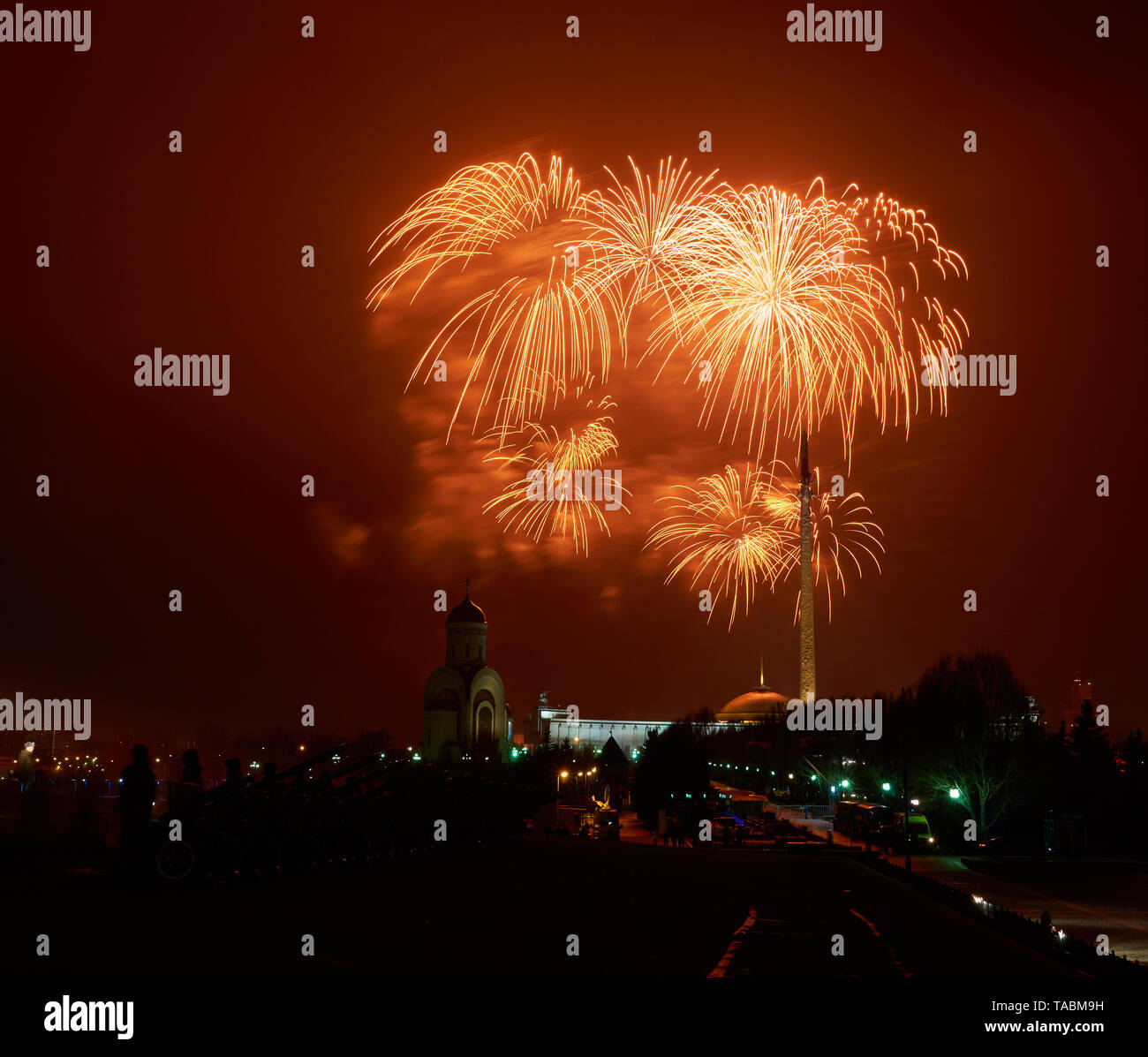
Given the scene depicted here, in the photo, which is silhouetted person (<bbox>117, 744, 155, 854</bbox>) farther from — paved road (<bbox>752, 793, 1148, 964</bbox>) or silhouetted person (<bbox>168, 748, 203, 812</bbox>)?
paved road (<bbox>752, 793, 1148, 964</bbox>)

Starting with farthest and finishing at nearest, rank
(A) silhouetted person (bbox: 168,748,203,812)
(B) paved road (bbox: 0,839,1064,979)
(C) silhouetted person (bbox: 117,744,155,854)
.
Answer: (A) silhouetted person (bbox: 168,748,203,812) → (C) silhouetted person (bbox: 117,744,155,854) → (B) paved road (bbox: 0,839,1064,979)

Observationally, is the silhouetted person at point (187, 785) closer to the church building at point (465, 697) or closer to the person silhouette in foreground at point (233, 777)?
the person silhouette in foreground at point (233, 777)

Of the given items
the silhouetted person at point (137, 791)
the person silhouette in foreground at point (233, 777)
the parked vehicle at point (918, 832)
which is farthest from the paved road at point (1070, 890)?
the silhouetted person at point (137, 791)

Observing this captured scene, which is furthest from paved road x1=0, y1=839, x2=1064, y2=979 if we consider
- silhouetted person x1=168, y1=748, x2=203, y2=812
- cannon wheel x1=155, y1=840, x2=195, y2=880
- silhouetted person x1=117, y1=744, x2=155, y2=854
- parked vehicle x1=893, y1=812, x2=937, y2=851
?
parked vehicle x1=893, y1=812, x2=937, y2=851

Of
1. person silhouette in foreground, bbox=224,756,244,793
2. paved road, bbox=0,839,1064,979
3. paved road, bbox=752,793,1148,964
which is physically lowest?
paved road, bbox=752,793,1148,964

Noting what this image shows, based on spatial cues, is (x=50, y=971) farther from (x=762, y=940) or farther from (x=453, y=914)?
(x=762, y=940)
